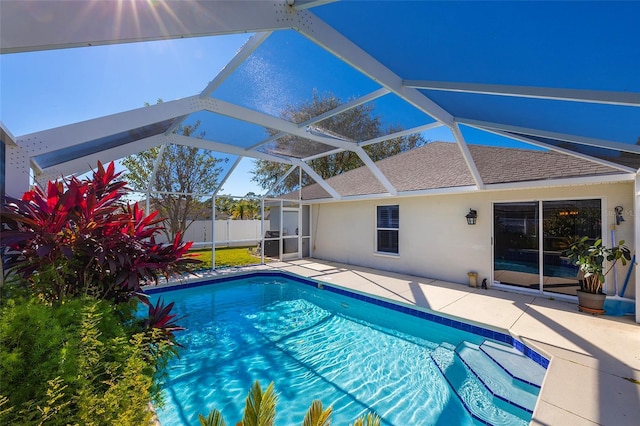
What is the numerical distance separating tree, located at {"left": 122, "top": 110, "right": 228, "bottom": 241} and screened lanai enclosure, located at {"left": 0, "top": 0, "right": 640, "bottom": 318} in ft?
4.28

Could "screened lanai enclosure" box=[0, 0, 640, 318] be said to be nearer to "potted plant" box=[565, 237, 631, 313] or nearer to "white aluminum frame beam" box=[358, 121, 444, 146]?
"white aluminum frame beam" box=[358, 121, 444, 146]

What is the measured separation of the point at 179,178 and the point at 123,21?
9.45 m

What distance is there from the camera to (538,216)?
25.9 feet

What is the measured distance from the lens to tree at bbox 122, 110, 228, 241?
34.4ft

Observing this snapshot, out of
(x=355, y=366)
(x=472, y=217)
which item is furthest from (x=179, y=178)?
(x=472, y=217)

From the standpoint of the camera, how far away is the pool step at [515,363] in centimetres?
421

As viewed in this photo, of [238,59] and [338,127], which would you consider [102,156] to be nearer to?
[238,59]

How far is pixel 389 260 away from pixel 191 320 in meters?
7.71

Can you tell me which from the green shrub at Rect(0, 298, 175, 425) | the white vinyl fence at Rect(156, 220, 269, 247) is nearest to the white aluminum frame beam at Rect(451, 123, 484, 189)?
the green shrub at Rect(0, 298, 175, 425)

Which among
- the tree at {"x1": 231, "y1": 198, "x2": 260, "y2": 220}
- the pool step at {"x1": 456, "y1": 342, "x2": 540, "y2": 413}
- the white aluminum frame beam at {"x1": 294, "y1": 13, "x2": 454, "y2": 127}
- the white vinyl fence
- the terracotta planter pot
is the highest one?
the white aluminum frame beam at {"x1": 294, "y1": 13, "x2": 454, "y2": 127}

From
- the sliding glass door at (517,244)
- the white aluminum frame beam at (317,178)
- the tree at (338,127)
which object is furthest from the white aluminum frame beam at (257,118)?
the sliding glass door at (517,244)

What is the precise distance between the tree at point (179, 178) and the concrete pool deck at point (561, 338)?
241 inches

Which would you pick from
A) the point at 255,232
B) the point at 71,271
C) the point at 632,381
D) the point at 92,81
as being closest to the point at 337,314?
the point at 632,381

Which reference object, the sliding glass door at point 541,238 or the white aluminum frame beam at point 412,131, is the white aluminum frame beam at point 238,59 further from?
the sliding glass door at point 541,238
